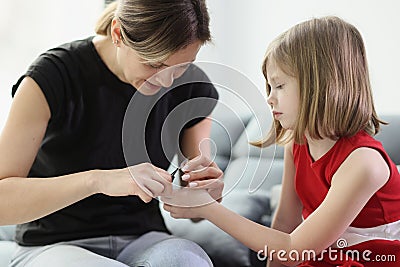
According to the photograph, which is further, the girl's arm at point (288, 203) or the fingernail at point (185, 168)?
the girl's arm at point (288, 203)

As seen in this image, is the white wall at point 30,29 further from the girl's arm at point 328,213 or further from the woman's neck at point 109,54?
the girl's arm at point 328,213

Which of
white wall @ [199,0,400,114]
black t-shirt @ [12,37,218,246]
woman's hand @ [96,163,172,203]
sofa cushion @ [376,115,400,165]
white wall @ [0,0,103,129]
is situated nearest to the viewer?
woman's hand @ [96,163,172,203]

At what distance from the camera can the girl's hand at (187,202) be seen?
1.23 m

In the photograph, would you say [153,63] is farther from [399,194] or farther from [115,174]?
[399,194]

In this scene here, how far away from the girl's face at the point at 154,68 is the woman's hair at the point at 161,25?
20mm

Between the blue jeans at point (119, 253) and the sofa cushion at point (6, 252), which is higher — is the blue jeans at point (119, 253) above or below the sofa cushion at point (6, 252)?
above

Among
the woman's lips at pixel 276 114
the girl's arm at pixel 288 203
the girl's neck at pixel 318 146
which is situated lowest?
the girl's arm at pixel 288 203

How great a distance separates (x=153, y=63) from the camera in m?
1.26

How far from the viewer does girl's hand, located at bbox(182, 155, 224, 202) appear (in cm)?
124

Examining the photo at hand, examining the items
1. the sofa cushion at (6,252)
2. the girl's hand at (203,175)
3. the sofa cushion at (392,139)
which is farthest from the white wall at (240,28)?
the girl's hand at (203,175)

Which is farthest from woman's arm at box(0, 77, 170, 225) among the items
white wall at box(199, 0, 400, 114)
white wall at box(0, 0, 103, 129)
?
white wall at box(0, 0, 103, 129)

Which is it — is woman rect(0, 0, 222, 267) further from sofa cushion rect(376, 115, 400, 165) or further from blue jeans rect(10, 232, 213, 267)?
sofa cushion rect(376, 115, 400, 165)

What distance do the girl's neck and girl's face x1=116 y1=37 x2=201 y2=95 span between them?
315mm

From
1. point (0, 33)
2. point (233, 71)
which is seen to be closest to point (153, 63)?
point (233, 71)
